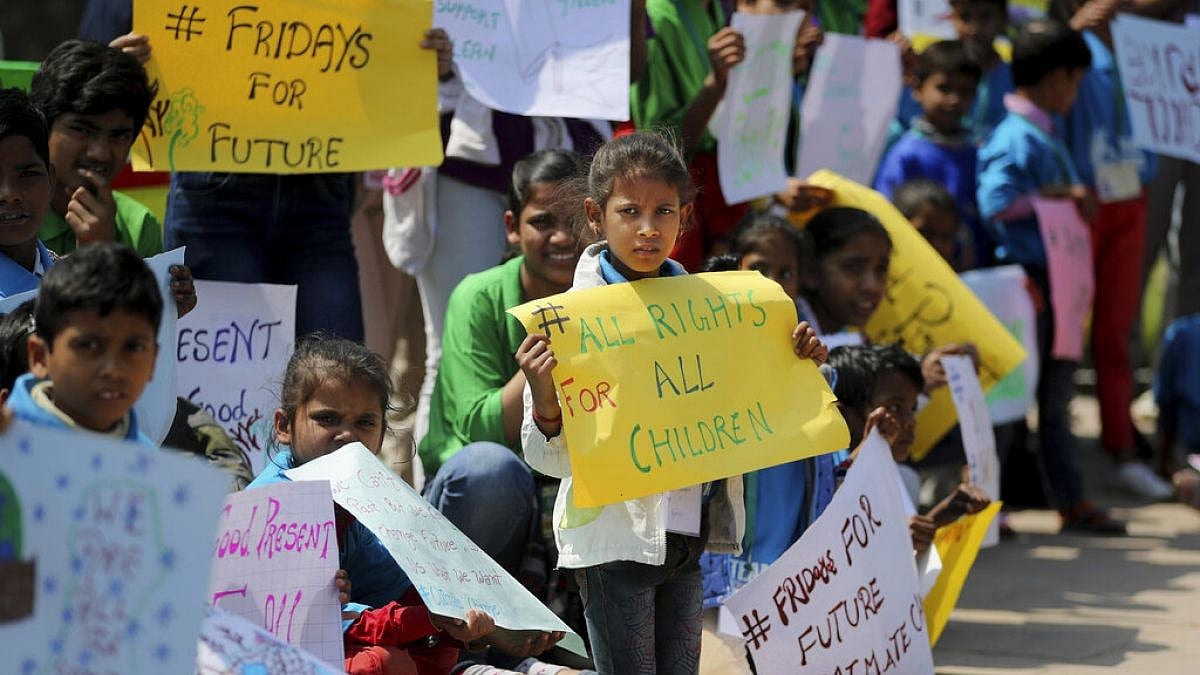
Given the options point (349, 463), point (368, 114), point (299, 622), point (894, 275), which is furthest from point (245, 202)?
point (894, 275)

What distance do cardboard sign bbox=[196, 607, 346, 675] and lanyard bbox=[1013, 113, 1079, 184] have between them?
4632 millimetres

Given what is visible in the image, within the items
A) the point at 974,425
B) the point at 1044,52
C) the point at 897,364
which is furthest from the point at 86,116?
the point at 1044,52

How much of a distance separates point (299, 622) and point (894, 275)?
124 inches

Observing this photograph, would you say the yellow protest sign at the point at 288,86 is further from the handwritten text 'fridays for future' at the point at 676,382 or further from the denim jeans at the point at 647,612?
the denim jeans at the point at 647,612


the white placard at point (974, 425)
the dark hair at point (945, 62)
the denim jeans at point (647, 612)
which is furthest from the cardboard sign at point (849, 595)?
the dark hair at point (945, 62)

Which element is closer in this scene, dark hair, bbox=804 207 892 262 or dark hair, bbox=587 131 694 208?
dark hair, bbox=587 131 694 208

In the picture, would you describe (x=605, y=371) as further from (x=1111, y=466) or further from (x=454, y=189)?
(x=1111, y=466)

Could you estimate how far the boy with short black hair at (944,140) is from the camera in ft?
22.6

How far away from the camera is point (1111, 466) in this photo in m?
8.15

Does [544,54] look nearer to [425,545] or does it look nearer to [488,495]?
[488,495]

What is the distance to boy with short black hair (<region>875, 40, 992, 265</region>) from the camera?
689 cm

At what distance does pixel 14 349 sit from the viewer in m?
3.31

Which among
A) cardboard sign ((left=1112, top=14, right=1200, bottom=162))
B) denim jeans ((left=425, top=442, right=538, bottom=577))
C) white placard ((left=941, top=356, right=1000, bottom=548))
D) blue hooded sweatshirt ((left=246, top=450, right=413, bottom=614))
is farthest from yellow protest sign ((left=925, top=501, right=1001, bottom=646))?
cardboard sign ((left=1112, top=14, right=1200, bottom=162))

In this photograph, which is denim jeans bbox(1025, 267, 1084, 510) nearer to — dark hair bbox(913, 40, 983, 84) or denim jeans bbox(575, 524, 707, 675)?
dark hair bbox(913, 40, 983, 84)
